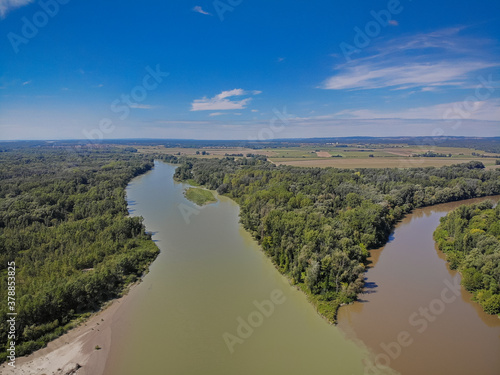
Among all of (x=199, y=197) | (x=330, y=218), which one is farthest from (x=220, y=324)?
(x=199, y=197)

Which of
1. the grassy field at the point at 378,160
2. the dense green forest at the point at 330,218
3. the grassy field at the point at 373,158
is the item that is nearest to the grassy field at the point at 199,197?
the dense green forest at the point at 330,218

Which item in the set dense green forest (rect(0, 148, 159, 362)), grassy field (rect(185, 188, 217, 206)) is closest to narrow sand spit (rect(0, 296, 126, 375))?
dense green forest (rect(0, 148, 159, 362))

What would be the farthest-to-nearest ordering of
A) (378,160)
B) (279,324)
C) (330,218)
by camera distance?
(378,160)
(330,218)
(279,324)

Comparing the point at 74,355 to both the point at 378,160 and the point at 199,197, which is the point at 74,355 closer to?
the point at 199,197

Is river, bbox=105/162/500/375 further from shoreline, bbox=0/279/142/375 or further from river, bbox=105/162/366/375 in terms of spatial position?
shoreline, bbox=0/279/142/375

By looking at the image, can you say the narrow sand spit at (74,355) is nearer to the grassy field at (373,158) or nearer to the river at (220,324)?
the river at (220,324)

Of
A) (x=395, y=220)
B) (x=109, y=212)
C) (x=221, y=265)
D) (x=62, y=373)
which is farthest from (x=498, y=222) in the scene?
(x=109, y=212)
